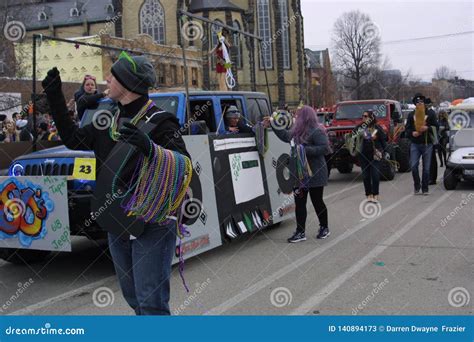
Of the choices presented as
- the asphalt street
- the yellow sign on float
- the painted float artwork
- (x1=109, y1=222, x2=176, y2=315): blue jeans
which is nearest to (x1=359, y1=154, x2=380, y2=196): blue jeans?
the asphalt street

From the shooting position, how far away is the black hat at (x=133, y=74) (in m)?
3.31

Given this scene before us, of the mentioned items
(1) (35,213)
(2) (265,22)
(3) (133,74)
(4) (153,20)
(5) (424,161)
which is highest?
(4) (153,20)

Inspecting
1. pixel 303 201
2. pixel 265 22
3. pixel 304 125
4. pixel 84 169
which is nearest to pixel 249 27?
pixel 265 22

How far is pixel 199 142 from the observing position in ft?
23.0

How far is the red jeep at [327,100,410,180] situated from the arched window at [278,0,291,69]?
4363cm

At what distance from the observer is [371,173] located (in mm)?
11469

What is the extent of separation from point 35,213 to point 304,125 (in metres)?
3.83

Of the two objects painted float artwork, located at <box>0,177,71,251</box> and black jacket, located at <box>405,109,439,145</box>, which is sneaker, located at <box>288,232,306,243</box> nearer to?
painted float artwork, located at <box>0,177,71,251</box>

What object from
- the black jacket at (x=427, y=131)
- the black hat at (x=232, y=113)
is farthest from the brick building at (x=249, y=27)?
the black hat at (x=232, y=113)

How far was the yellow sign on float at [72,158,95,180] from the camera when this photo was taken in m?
6.44

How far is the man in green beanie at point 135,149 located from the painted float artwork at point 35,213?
8.66 ft

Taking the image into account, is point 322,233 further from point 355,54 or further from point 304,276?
point 355,54
